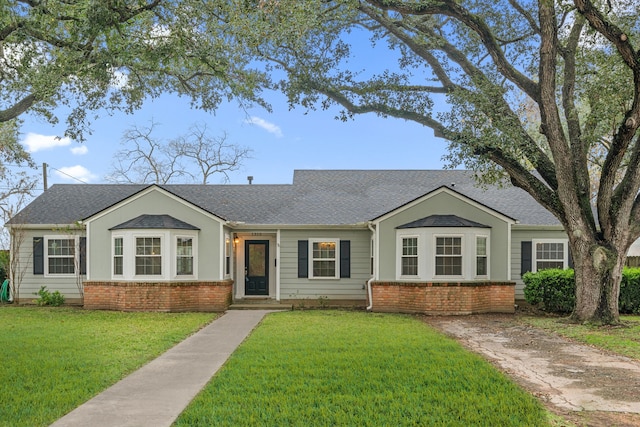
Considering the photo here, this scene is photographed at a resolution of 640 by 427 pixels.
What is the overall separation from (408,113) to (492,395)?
1064 cm

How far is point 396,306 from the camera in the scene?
51.0 ft

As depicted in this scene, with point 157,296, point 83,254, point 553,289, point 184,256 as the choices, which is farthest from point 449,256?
point 83,254

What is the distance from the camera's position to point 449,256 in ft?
50.0

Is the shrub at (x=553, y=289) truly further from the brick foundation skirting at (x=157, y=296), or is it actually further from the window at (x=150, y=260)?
the window at (x=150, y=260)

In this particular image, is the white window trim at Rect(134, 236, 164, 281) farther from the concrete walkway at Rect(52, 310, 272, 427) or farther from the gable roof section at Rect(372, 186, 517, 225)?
the gable roof section at Rect(372, 186, 517, 225)

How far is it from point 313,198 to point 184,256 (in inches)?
208

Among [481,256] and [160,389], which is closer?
[160,389]

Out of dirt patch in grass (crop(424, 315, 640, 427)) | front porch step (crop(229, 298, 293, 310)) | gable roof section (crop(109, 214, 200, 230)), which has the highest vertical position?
gable roof section (crop(109, 214, 200, 230))

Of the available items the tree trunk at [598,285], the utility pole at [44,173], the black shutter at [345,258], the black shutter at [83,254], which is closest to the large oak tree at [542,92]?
the tree trunk at [598,285]

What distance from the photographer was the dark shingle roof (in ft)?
57.8

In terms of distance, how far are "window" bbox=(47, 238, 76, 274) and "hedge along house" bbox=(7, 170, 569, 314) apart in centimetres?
3

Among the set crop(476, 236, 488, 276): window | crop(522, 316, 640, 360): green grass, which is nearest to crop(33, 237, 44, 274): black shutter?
crop(476, 236, 488, 276): window

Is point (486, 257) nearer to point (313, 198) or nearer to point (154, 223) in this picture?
point (313, 198)

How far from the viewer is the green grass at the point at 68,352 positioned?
5.95 metres
